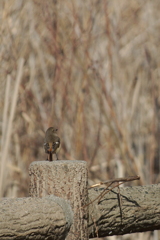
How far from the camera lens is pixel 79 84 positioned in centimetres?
277

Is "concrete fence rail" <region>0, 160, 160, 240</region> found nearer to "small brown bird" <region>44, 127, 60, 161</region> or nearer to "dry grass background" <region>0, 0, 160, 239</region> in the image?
"small brown bird" <region>44, 127, 60, 161</region>

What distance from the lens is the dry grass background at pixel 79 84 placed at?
247cm

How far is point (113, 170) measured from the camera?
3.06 metres

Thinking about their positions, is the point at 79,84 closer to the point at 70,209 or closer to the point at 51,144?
the point at 51,144

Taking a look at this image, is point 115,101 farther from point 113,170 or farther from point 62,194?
point 62,194

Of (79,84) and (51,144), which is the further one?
(79,84)

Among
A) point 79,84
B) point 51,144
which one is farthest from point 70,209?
point 79,84

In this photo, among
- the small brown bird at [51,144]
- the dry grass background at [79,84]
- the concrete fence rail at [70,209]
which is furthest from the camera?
the dry grass background at [79,84]

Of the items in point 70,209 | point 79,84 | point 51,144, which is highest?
point 79,84

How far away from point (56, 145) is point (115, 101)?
51.7 inches

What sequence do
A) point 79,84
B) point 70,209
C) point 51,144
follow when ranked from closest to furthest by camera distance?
point 70,209 → point 51,144 → point 79,84

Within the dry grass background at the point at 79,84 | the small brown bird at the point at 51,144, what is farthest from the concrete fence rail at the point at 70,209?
the dry grass background at the point at 79,84

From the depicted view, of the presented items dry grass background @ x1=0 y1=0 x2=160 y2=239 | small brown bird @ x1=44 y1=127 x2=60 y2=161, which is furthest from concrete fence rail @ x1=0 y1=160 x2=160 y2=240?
dry grass background @ x1=0 y1=0 x2=160 y2=239

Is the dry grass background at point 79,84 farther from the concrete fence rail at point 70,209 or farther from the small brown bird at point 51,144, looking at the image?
the concrete fence rail at point 70,209
